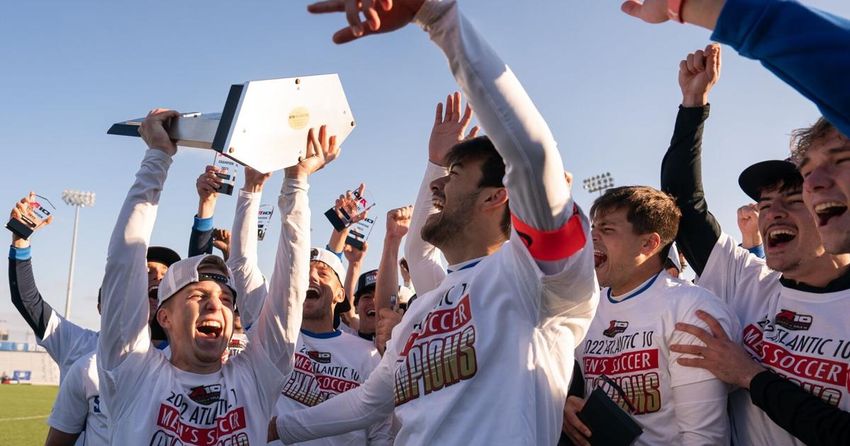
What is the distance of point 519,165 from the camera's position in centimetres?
188

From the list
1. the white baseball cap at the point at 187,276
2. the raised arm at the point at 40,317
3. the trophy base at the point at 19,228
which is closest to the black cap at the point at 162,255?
the raised arm at the point at 40,317

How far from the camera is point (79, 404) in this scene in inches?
197

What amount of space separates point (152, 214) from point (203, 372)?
2.87ft

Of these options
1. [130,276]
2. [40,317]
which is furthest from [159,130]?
[40,317]

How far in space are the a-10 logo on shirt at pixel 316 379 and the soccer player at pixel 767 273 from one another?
8.08 feet

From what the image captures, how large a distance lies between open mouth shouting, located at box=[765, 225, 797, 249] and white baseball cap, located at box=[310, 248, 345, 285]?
353 cm

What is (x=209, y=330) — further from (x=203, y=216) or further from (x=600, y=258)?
(x=203, y=216)

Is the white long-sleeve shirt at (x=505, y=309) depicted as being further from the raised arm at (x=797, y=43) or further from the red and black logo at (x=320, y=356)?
the red and black logo at (x=320, y=356)

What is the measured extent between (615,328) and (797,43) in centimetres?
210

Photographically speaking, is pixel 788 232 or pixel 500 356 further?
pixel 788 232

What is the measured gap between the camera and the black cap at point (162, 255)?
546 cm

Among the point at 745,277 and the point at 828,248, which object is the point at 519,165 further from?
the point at 745,277

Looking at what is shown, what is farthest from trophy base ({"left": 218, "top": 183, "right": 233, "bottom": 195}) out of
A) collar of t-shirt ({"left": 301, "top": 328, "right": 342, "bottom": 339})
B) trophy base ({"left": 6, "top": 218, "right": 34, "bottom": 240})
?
trophy base ({"left": 6, "top": 218, "right": 34, "bottom": 240})

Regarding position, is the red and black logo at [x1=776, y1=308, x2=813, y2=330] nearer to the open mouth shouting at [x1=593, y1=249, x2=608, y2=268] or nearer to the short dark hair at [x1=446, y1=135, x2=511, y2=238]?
the open mouth shouting at [x1=593, y1=249, x2=608, y2=268]
